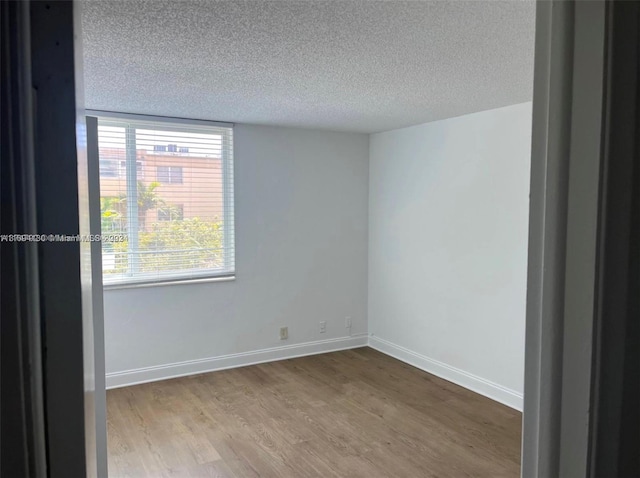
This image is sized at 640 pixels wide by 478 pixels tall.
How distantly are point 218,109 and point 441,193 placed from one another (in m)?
1.96

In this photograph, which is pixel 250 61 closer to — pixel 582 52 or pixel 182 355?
pixel 582 52

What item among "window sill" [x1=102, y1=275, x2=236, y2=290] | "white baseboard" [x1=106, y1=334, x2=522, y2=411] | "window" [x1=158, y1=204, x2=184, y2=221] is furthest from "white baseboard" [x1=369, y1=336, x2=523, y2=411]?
"window" [x1=158, y1=204, x2=184, y2=221]

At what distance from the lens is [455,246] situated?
13.1 ft

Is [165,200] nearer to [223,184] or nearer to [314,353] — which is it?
[223,184]

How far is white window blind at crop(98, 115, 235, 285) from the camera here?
3.86 meters

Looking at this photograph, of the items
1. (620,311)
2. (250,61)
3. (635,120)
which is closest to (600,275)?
(620,311)

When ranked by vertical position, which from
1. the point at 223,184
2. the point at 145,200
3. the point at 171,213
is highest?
the point at 223,184

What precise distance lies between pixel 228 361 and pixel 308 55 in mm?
3041

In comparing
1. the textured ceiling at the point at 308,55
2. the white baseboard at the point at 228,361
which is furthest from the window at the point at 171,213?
the white baseboard at the point at 228,361

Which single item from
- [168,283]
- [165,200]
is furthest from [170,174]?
[168,283]

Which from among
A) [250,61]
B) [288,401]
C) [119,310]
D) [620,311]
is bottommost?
[288,401]

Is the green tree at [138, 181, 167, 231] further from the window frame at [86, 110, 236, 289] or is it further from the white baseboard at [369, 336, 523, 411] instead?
the white baseboard at [369, 336, 523, 411]

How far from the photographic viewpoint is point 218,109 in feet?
11.9

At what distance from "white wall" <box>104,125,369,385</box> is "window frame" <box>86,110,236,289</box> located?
0.05m
